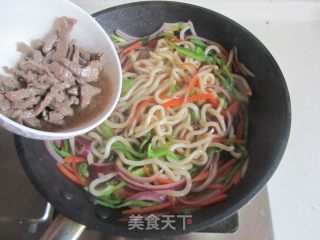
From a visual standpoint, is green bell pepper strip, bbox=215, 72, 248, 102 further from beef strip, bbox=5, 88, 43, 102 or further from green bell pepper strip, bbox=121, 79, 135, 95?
beef strip, bbox=5, 88, 43, 102

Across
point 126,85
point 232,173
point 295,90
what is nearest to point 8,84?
point 126,85

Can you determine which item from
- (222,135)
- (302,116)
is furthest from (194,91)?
(302,116)

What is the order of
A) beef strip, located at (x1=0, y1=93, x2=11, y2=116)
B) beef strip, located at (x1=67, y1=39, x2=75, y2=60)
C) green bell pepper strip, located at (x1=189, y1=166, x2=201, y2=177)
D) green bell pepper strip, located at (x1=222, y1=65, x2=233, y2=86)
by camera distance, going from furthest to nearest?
green bell pepper strip, located at (x1=222, y1=65, x2=233, y2=86)
green bell pepper strip, located at (x1=189, y1=166, x2=201, y2=177)
beef strip, located at (x1=67, y1=39, x2=75, y2=60)
beef strip, located at (x1=0, y1=93, x2=11, y2=116)

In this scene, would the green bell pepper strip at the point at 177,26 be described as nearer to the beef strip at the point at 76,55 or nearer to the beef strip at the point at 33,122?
the beef strip at the point at 76,55

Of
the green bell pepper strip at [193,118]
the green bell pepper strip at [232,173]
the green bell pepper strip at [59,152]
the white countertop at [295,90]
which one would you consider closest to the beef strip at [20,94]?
the green bell pepper strip at [59,152]

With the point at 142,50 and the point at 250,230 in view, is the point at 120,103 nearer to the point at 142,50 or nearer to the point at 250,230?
the point at 142,50

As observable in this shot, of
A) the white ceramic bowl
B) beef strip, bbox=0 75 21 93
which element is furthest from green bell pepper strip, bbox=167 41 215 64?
beef strip, bbox=0 75 21 93

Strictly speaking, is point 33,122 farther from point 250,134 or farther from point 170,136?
point 250,134
